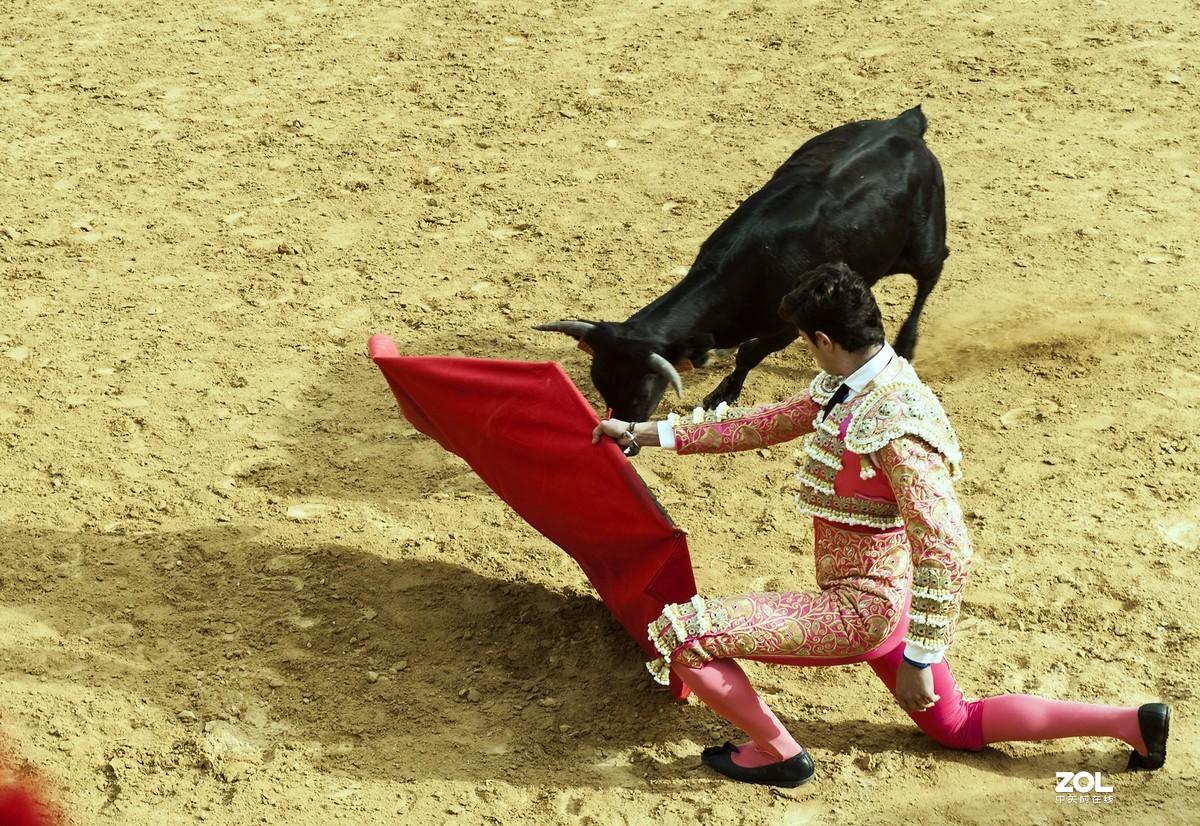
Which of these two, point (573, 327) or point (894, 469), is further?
point (573, 327)

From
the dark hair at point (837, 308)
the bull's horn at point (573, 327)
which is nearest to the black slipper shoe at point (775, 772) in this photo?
the dark hair at point (837, 308)

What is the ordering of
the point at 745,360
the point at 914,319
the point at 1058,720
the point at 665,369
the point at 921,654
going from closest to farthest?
1. the point at 921,654
2. the point at 1058,720
3. the point at 665,369
4. the point at 745,360
5. the point at 914,319

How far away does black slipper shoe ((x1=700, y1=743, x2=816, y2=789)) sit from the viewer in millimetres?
3459

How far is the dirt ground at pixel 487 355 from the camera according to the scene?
11.8 ft

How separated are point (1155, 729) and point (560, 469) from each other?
174 cm

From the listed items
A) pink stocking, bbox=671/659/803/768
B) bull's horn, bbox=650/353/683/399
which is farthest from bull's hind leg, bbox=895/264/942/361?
pink stocking, bbox=671/659/803/768

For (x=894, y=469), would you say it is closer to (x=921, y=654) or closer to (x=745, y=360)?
(x=921, y=654)

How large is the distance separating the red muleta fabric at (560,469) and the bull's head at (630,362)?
2.89 ft

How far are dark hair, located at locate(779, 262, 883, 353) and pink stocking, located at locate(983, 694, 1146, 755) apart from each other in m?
1.09

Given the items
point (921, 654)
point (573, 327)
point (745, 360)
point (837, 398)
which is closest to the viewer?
point (921, 654)

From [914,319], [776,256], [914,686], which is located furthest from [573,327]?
[914,686]

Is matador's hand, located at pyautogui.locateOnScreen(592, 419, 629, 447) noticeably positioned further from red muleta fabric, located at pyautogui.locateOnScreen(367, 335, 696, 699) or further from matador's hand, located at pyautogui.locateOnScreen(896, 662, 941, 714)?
matador's hand, located at pyautogui.locateOnScreen(896, 662, 941, 714)

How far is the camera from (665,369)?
4730mm

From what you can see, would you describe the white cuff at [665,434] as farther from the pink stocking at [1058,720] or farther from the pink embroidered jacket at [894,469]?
the pink stocking at [1058,720]
